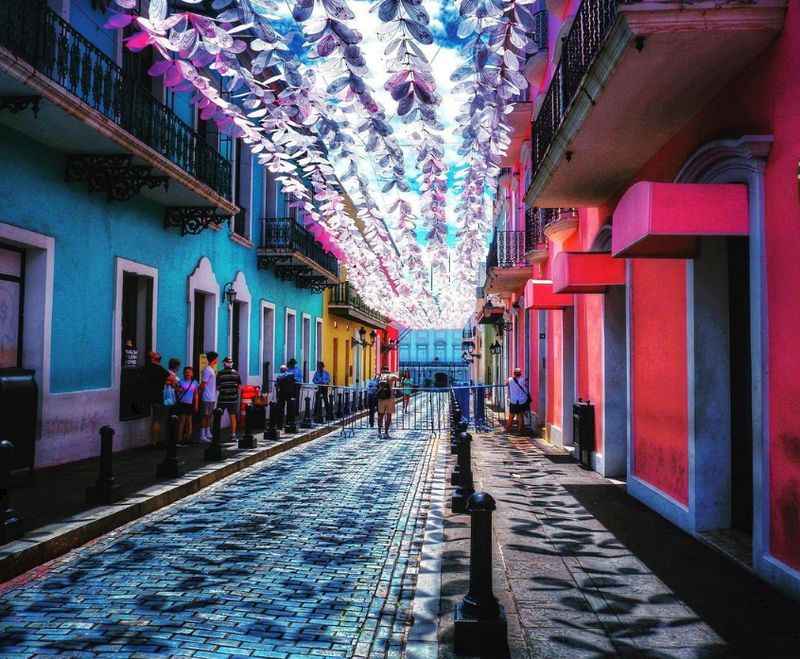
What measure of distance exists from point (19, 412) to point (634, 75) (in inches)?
291

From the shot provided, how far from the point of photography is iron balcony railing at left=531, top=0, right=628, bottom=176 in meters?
6.37

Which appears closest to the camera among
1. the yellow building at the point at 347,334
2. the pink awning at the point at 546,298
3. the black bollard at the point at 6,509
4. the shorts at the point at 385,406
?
the black bollard at the point at 6,509

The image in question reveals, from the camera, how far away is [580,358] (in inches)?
436

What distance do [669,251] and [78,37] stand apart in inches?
316

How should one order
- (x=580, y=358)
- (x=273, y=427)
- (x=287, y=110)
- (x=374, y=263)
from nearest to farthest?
(x=287, y=110), (x=580, y=358), (x=273, y=427), (x=374, y=263)

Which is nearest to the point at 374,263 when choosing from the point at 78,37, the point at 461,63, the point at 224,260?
the point at 224,260

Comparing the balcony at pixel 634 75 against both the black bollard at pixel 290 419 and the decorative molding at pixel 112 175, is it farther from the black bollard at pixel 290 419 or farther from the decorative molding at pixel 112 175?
the black bollard at pixel 290 419

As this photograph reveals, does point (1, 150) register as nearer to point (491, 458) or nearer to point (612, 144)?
point (612, 144)

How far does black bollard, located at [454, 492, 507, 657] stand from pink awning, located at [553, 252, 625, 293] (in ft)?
17.5

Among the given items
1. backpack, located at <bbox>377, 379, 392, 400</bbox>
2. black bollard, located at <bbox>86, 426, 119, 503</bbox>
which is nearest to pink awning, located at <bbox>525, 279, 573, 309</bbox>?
backpack, located at <bbox>377, 379, 392, 400</bbox>

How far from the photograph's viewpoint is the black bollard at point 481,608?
11.4ft

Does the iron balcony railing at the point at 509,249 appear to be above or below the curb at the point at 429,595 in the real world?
above

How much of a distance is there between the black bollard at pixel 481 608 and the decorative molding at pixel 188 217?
10769mm

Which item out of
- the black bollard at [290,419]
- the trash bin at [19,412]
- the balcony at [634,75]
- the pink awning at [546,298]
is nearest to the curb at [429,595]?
the balcony at [634,75]
